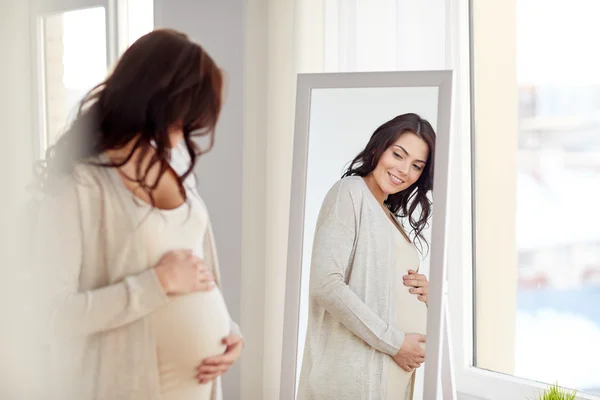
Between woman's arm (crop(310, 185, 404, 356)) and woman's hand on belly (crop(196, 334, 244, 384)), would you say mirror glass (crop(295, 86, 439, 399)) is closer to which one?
woman's arm (crop(310, 185, 404, 356))

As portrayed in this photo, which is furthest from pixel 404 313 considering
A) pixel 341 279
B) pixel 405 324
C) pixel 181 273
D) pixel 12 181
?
pixel 12 181

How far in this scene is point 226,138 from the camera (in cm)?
146

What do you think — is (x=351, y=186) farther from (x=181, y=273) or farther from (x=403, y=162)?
(x=181, y=273)

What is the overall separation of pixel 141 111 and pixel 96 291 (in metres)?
0.33

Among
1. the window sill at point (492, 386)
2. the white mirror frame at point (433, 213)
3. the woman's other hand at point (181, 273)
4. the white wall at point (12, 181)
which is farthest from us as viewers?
the window sill at point (492, 386)

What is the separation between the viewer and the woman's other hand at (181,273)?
4.27 ft

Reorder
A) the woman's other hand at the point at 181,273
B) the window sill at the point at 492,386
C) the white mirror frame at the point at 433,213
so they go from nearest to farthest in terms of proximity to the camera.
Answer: the woman's other hand at the point at 181,273 → the white mirror frame at the point at 433,213 → the window sill at the point at 492,386

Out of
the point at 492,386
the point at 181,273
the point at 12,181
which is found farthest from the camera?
the point at 492,386

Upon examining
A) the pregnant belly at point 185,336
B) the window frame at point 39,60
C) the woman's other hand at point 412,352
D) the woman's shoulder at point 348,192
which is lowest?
the woman's other hand at point 412,352

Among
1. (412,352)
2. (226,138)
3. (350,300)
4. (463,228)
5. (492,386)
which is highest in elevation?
(226,138)

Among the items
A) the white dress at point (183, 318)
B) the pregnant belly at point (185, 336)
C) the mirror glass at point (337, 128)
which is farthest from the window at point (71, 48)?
the mirror glass at point (337, 128)

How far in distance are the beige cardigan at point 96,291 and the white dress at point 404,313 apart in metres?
0.54

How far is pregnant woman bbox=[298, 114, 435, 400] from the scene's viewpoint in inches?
61.7

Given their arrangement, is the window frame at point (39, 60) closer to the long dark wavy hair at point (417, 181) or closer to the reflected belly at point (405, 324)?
the long dark wavy hair at point (417, 181)
